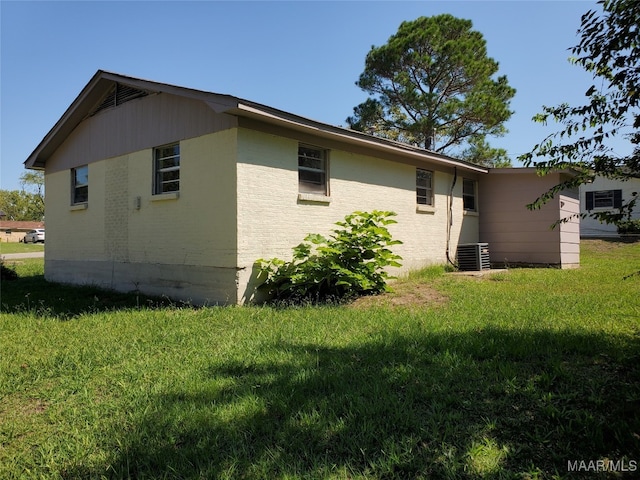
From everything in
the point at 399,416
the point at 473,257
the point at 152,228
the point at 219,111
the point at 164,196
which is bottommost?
the point at 399,416

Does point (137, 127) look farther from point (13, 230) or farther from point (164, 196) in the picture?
point (13, 230)

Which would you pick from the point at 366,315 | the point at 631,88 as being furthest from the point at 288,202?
the point at 631,88

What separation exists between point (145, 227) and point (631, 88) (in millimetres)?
8751


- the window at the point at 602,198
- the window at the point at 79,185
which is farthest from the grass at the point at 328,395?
the window at the point at 602,198

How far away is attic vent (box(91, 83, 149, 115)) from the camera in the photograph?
10.0 meters

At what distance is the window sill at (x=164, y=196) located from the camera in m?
8.81

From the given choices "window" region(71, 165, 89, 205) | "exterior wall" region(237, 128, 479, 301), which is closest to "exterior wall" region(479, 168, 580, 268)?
"exterior wall" region(237, 128, 479, 301)

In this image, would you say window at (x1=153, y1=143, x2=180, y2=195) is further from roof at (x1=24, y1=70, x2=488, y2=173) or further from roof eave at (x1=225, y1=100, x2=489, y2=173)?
roof eave at (x1=225, y1=100, x2=489, y2=173)

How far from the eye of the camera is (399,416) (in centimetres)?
303

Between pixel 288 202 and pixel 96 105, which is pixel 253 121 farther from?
pixel 96 105

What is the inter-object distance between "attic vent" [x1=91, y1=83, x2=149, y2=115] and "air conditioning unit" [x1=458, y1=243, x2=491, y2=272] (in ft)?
30.0

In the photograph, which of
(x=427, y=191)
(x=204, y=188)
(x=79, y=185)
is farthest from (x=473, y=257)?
(x=79, y=185)

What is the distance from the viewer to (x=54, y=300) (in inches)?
351

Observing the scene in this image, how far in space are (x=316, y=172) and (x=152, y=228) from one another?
3718 mm
